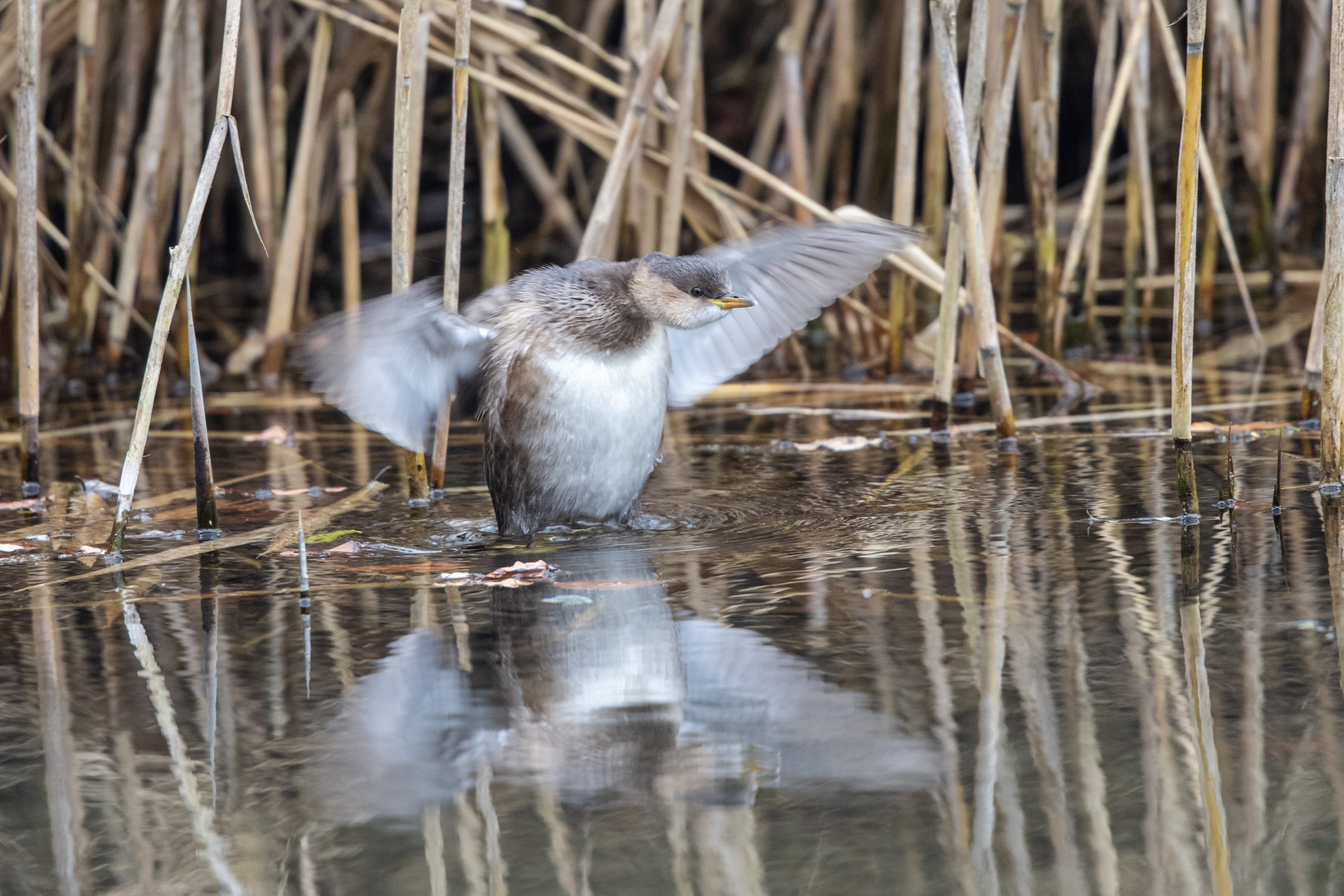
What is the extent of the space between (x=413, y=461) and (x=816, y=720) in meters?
1.92

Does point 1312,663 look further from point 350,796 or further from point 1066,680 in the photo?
point 350,796

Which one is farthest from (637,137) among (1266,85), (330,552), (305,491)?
(1266,85)

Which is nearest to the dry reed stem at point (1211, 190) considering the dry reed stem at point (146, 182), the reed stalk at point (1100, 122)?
the reed stalk at point (1100, 122)

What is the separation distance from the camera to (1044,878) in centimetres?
156

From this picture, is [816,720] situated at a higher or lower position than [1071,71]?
lower

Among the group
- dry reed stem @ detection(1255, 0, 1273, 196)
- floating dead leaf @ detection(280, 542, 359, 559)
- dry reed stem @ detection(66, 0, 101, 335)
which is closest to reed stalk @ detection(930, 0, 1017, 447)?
floating dead leaf @ detection(280, 542, 359, 559)

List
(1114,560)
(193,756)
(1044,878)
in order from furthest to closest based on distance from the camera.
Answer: (1114,560) < (193,756) < (1044,878)

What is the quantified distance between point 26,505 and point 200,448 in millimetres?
762

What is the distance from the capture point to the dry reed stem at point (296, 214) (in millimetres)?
5172

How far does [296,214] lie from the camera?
5.43 metres

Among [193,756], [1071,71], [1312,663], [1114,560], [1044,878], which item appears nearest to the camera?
[1044,878]

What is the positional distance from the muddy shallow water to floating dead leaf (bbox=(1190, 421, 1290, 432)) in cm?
35

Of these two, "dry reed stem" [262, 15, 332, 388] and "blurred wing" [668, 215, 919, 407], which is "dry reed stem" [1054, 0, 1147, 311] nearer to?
"blurred wing" [668, 215, 919, 407]

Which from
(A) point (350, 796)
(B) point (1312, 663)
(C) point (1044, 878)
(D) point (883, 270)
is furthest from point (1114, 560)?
(D) point (883, 270)
